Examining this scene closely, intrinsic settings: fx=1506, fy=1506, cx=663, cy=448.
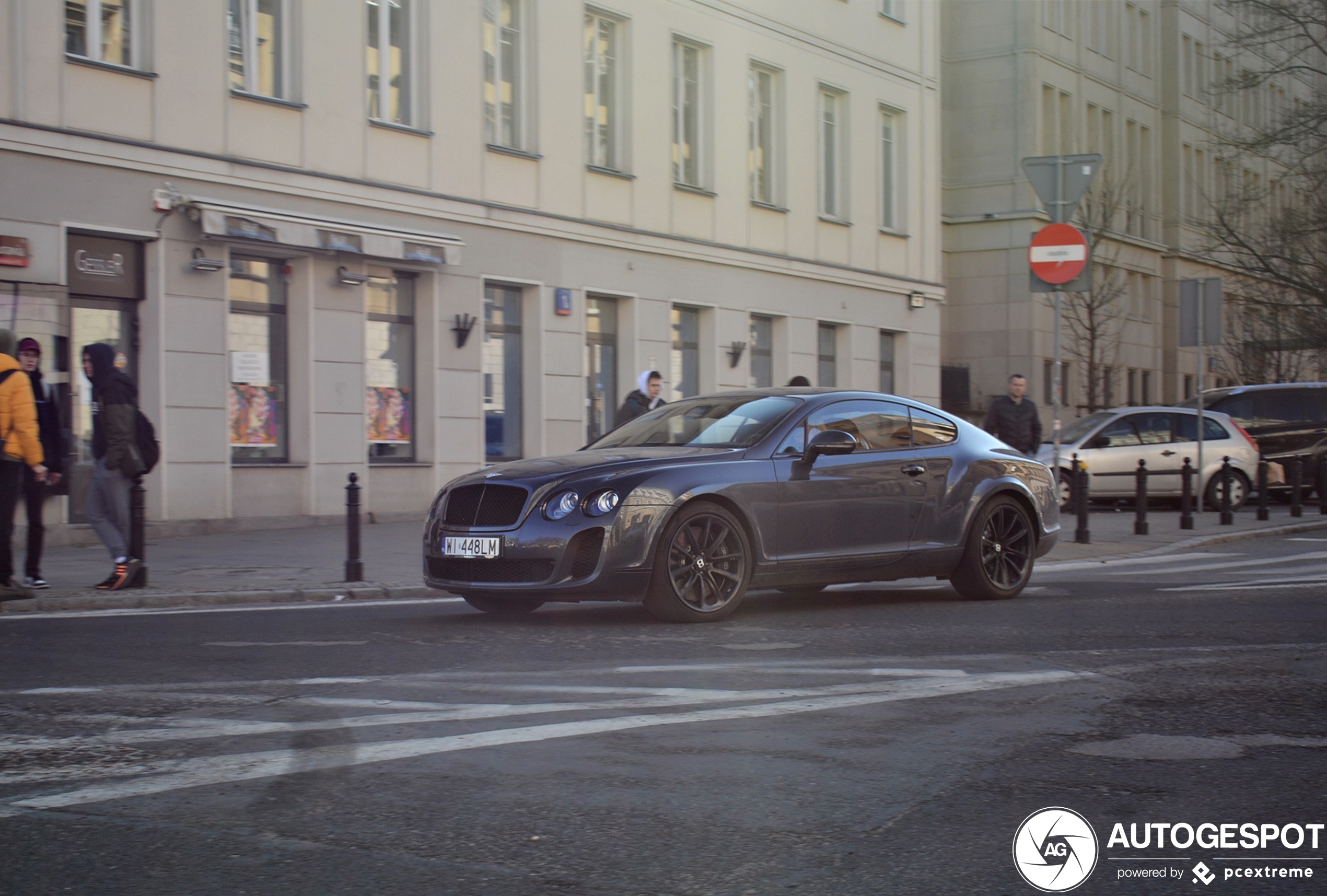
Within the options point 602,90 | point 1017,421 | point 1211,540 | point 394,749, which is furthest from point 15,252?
point 1211,540

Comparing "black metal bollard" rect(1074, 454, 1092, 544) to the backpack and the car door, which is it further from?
the backpack

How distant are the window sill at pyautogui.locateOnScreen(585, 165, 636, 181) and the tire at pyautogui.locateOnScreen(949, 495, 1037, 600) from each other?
13.3m

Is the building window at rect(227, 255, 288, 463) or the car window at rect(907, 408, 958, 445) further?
the building window at rect(227, 255, 288, 463)

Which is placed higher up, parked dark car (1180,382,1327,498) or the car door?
parked dark car (1180,382,1327,498)

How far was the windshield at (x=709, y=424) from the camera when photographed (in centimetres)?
980

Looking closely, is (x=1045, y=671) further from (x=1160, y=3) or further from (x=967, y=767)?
(x=1160, y=3)

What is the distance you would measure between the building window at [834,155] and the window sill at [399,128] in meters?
10.8

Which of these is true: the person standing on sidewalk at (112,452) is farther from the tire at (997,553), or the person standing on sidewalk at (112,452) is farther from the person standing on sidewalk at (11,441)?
the tire at (997,553)

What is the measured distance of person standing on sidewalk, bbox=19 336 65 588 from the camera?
11391 mm

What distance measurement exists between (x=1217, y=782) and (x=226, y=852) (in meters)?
3.06

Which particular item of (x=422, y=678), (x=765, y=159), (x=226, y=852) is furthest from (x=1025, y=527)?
A: (x=765, y=159)

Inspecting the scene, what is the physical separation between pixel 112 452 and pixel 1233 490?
16.8 metres

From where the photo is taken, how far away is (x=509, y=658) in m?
7.54

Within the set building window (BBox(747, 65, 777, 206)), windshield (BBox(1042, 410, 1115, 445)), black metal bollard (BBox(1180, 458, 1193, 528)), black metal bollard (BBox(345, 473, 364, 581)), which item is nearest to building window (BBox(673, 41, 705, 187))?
building window (BBox(747, 65, 777, 206))
